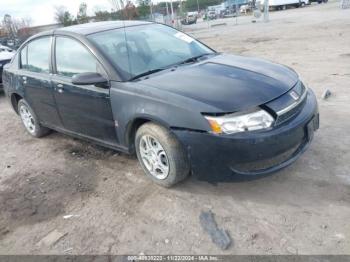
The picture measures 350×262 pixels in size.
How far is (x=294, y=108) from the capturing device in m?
3.33

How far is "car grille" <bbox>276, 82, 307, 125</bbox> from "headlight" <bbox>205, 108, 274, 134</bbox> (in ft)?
0.72

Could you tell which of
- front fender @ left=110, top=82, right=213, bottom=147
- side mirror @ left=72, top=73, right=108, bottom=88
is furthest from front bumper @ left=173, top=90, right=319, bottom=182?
side mirror @ left=72, top=73, right=108, bottom=88

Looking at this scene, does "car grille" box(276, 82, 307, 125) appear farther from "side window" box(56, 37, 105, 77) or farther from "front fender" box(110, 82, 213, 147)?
"side window" box(56, 37, 105, 77)

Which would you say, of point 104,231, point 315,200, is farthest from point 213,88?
point 104,231

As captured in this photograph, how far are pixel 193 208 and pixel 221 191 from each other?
1.24ft

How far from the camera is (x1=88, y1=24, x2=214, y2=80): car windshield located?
3861 mm

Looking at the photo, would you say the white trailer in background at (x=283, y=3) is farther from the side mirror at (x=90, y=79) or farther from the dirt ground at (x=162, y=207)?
the side mirror at (x=90, y=79)

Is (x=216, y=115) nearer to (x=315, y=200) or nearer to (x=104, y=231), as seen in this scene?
(x=315, y=200)

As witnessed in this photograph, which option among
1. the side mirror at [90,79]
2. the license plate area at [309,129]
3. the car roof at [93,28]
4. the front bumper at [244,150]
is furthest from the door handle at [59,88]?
the license plate area at [309,129]

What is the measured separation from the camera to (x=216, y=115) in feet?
9.98

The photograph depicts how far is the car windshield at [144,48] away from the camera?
386 cm

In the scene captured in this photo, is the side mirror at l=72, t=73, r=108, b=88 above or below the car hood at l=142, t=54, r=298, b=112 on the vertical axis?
above

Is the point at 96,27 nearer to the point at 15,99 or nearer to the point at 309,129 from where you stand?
the point at 15,99

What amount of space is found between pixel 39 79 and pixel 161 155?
89.0 inches
